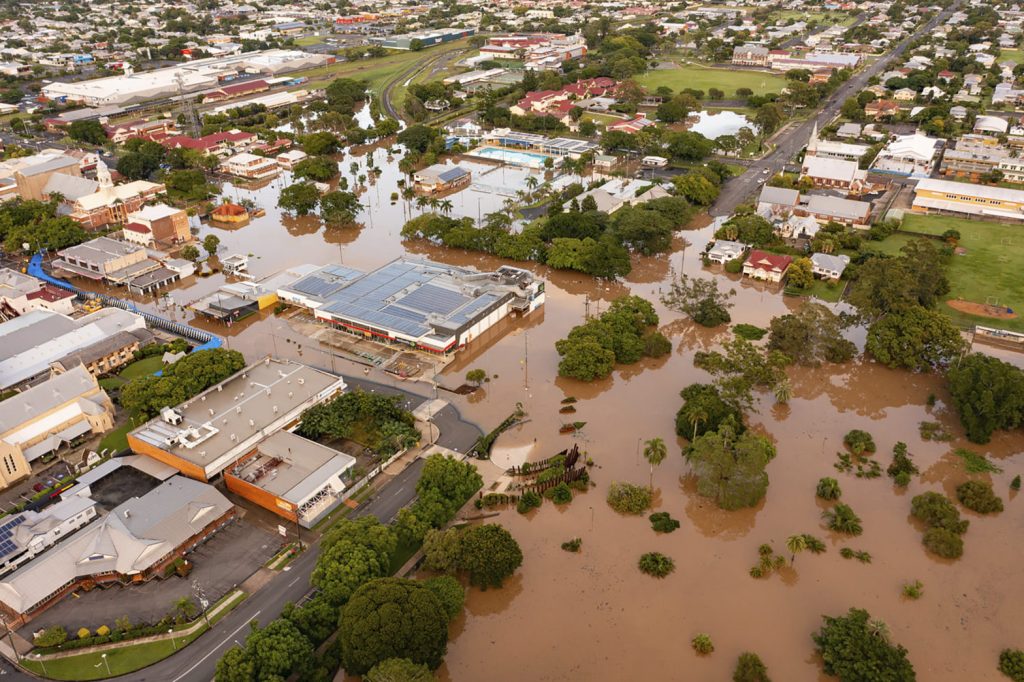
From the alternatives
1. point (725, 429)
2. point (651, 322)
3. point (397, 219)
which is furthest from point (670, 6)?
point (725, 429)

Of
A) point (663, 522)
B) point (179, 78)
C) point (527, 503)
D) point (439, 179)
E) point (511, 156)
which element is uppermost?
point (179, 78)

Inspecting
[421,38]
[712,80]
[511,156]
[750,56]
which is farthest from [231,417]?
[421,38]

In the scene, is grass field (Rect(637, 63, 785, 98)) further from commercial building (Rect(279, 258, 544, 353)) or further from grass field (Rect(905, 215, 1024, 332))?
commercial building (Rect(279, 258, 544, 353))

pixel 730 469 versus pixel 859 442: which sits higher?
pixel 730 469

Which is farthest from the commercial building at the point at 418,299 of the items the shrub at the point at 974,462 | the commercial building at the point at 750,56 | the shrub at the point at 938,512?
the commercial building at the point at 750,56

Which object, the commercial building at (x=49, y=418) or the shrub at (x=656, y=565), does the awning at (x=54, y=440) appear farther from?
the shrub at (x=656, y=565)

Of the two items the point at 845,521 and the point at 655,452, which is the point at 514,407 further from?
the point at 845,521

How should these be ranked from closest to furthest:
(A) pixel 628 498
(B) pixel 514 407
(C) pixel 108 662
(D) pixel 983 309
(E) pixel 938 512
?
(C) pixel 108 662 → (E) pixel 938 512 → (A) pixel 628 498 → (B) pixel 514 407 → (D) pixel 983 309
